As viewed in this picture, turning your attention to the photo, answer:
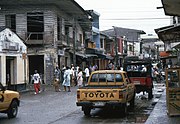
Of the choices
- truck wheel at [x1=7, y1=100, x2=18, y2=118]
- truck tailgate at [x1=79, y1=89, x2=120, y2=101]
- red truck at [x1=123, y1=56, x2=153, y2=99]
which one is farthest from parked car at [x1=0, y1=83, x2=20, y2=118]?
red truck at [x1=123, y1=56, x2=153, y2=99]

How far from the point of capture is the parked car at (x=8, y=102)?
41.9 feet

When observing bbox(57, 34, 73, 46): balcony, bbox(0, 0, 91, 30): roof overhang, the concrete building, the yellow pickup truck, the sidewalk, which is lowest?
the sidewalk

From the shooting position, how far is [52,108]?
652 inches

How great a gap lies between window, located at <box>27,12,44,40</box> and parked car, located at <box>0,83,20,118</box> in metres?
23.1

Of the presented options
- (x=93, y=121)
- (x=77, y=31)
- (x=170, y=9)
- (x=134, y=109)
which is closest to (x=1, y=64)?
(x=134, y=109)

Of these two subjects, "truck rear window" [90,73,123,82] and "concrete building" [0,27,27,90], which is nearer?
"truck rear window" [90,73,123,82]

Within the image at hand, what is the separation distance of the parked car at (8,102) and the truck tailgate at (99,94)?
7.82ft

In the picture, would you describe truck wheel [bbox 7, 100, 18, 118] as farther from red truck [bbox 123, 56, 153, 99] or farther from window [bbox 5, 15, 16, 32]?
window [bbox 5, 15, 16, 32]

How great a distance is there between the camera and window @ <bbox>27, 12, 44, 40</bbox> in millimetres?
36812

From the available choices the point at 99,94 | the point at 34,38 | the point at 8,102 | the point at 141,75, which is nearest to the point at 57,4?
the point at 34,38

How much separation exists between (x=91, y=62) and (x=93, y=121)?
144ft

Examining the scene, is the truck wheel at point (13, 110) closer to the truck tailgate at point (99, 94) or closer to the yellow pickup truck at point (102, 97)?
the yellow pickup truck at point (102, 97)

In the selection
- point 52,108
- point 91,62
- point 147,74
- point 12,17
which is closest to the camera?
point 52,108

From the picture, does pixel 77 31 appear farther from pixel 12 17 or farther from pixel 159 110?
pixel 159 110
